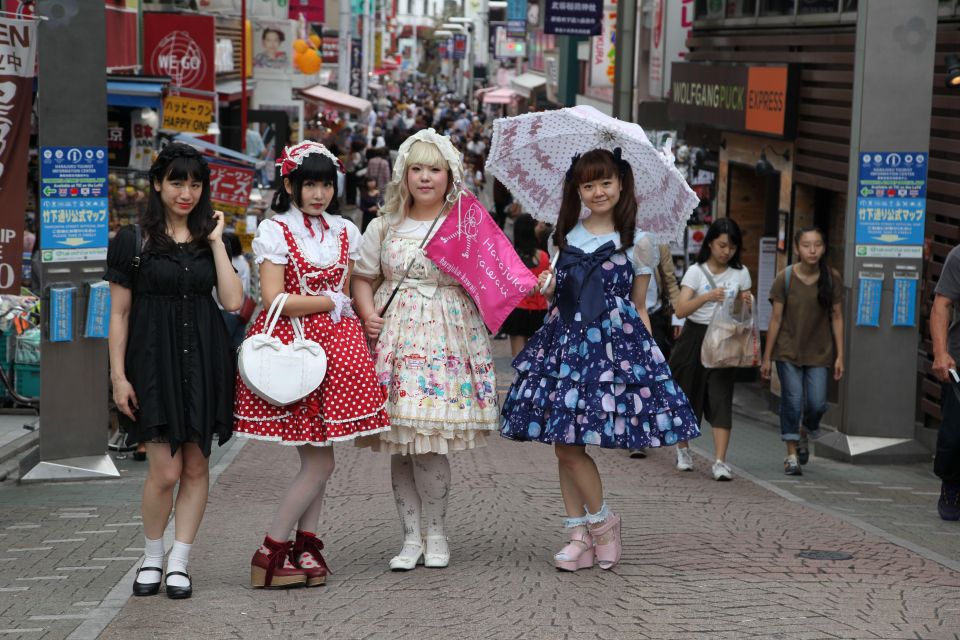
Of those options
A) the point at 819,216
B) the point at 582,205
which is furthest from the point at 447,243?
the point at 819,216

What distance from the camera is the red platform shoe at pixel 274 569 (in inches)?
234

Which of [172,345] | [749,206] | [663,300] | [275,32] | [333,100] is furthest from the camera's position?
[333,100]

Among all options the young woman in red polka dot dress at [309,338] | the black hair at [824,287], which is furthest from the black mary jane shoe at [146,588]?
the black hair at [824,287]

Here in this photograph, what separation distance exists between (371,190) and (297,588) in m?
22.1

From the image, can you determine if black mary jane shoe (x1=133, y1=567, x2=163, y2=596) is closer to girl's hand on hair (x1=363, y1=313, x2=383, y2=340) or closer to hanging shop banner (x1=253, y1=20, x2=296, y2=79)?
girl's hand on hair (x1=363, y1=313, x2=383, y2=340)

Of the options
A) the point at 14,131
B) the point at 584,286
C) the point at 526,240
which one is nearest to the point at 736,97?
the point at 526,240

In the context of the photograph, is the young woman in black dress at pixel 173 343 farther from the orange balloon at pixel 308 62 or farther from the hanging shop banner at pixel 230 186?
the orange balloon at pixel 308 62

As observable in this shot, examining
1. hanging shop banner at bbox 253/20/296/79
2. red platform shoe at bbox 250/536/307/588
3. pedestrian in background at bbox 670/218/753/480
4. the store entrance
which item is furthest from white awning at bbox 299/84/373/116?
red platform shoe at bbox 250/536/307/588

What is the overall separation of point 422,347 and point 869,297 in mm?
5728

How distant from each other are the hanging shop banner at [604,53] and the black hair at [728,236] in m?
21.8

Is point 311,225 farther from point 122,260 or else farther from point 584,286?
point 584,286

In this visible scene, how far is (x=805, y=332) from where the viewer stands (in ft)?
33.0

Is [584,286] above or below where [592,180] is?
below

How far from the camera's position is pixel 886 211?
10.8 meters
